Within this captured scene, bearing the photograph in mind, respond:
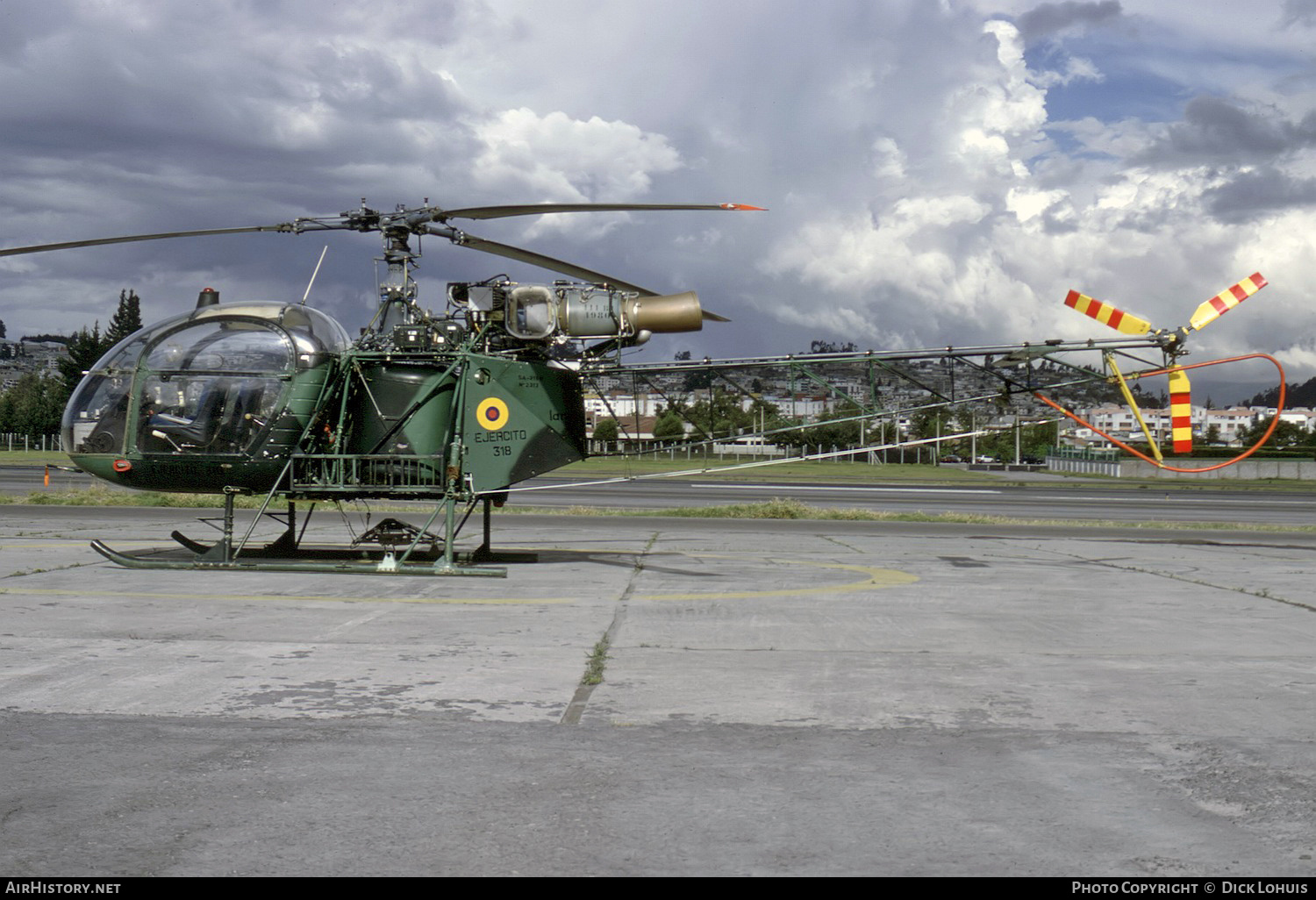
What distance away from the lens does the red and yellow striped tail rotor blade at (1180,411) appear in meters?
15.8

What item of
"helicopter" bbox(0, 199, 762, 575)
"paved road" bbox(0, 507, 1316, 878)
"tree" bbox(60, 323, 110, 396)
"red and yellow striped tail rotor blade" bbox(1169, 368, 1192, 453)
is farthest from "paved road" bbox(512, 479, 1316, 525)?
"tree" bbox(60, 323, 110, 396)

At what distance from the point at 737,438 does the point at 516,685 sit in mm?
8463

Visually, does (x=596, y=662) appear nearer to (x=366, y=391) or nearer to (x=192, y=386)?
(x=366, y=391)

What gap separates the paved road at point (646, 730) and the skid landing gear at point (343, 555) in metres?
0.71

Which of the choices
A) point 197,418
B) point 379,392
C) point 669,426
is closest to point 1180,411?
point 669,426

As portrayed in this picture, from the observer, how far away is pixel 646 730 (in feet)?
20.0

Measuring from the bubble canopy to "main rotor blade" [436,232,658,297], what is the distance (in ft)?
7.89

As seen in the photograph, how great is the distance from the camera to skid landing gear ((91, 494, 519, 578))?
1336 centimetres

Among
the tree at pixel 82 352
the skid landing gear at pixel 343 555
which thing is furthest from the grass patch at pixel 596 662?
the tree at pixel 82 352

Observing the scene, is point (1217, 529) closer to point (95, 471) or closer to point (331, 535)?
point (331, 535)

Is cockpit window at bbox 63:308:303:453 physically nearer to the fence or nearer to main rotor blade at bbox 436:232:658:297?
main rotor blade at bbox 436:232:658:297

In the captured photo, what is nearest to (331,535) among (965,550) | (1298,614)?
(965,550)

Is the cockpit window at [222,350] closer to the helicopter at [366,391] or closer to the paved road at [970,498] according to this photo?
the helicopter at [366,391]
